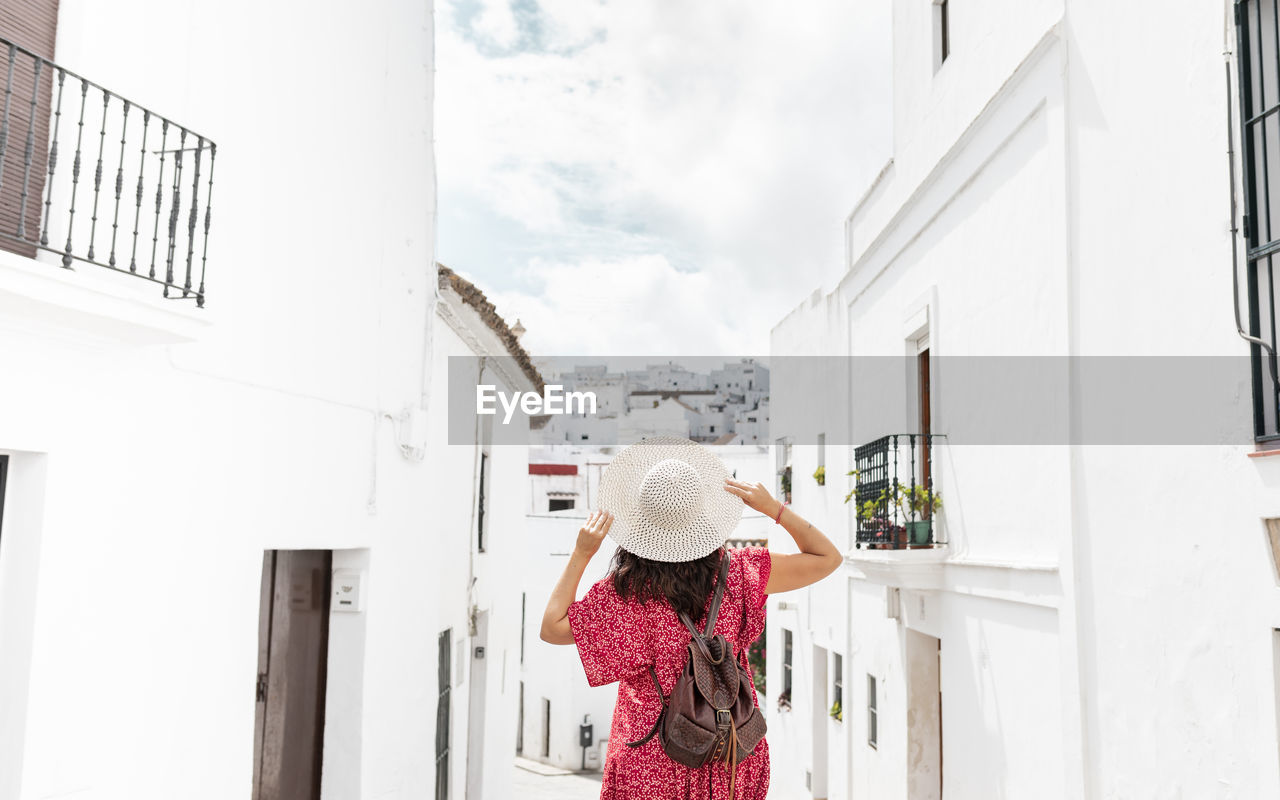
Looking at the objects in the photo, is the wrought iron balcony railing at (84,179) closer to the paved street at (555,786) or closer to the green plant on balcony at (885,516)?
the green plant on balcony at (885,516)

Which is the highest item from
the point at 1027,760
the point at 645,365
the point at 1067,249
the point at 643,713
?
the point at 645,365

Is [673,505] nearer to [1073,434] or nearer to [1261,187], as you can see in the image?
[1261,187]

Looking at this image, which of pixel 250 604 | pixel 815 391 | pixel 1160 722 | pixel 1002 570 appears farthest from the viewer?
pixel 815 391

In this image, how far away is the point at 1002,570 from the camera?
626cm

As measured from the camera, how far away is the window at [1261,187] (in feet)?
12.1

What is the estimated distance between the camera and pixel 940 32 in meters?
8.15

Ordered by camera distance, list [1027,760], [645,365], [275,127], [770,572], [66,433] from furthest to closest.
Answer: [645,365]
[1027,760]
[275,127]
[66,433]
[770,572]

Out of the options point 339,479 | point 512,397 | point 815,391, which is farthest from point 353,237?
point 815,391

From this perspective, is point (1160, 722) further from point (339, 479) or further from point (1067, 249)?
point (339, 479)

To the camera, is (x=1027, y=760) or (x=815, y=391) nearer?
(x=1027, y=760)

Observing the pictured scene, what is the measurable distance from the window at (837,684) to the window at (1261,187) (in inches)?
295

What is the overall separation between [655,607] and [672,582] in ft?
0.26

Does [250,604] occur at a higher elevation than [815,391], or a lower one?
lower

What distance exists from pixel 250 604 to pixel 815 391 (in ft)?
28.8
